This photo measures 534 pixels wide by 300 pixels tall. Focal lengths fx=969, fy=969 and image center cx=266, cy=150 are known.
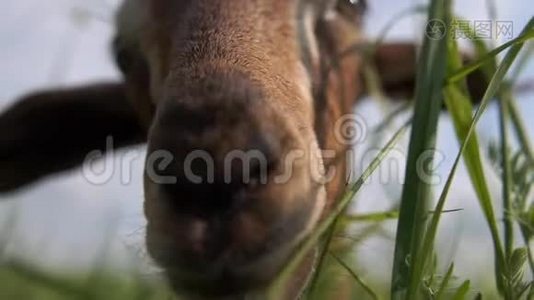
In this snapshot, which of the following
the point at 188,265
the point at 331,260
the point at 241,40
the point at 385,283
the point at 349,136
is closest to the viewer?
the point at 188,265

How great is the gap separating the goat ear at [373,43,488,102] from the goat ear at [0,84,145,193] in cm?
93

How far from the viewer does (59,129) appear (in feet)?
10.5

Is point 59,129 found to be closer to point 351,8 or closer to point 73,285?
point 351,8

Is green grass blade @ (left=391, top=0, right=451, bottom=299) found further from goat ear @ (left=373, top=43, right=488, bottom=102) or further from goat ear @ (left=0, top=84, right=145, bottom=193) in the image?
goat ear @ (left=373, top=43, right=488, bottom=102)

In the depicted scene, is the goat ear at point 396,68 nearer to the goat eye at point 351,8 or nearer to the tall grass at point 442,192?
the goat eye at point 351,8

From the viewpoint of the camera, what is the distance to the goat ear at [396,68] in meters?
3.46

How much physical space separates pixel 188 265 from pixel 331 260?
332mm

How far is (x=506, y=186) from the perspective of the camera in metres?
1.33

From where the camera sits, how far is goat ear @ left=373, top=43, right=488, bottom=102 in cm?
346

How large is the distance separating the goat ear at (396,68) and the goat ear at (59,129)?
93 centimetres

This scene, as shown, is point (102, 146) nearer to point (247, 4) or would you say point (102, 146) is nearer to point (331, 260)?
point (247, 4)

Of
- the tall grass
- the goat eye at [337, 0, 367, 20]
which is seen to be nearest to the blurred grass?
the tall grass

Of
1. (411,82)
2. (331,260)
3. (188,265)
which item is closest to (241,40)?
(331,260)

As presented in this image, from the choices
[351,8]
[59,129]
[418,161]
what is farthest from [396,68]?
[418,161]
